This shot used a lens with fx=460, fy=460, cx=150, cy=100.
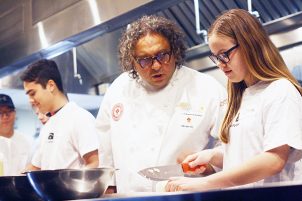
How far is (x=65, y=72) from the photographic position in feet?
11.9

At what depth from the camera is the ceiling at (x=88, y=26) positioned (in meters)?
2.42

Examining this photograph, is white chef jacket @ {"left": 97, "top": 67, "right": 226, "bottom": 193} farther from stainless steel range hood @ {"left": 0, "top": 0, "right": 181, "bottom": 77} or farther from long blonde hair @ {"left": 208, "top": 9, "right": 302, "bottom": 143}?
stainless steel range hood @ {"left": 0, "top": 0, "right": 181, "bottom": 77}

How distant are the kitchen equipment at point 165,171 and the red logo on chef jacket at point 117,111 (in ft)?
1.46

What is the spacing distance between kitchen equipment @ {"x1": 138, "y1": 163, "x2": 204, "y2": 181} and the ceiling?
1.02 m

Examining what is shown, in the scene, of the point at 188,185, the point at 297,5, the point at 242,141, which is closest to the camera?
the point at 188,185

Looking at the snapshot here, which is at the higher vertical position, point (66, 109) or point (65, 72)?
point (65, 72)

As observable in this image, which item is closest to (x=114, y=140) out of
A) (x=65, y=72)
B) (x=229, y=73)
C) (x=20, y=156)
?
(x=229, y=73)

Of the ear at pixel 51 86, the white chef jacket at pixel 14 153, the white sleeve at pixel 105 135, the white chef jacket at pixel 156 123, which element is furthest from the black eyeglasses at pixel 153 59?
the white chef jacket at pixel 14 153

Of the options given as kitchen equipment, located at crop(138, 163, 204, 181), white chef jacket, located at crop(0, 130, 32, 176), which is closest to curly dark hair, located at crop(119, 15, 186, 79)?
kitchen equipment, located at crop(138, 163, 204, 181)

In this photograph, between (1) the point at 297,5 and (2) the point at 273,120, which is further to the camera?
(1) the point at 297,5

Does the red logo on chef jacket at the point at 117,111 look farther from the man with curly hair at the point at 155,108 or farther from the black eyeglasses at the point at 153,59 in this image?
the black eyeglasses at the point at 153,59

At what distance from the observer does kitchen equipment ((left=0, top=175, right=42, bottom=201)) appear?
136 cm

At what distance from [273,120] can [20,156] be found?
2380mm

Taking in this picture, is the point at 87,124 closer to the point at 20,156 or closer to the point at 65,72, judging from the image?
the point at 20,156
